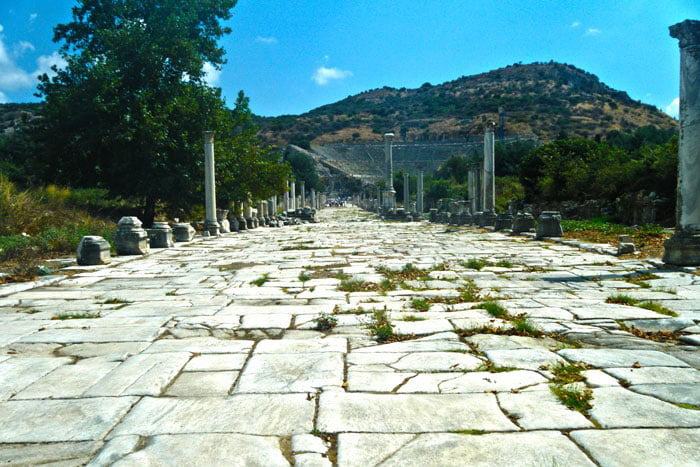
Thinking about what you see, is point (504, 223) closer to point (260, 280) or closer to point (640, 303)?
point (260, 280)

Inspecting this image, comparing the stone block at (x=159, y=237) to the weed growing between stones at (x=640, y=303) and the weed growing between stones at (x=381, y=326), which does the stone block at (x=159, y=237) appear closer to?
the weed growing between stones at (x=381, y=326)

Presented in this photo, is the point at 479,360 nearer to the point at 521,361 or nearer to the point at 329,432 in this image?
the point at 521,361

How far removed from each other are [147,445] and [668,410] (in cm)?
248

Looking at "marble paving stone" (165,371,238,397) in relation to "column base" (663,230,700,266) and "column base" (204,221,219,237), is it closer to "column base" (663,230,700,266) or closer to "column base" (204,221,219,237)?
"column base" (663,230,700,266)

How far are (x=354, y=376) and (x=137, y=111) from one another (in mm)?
16307

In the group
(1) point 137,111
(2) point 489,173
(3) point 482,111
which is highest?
(3) point 482,111

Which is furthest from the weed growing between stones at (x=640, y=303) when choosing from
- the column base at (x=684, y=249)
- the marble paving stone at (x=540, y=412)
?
the column base at (x=684, y=249)

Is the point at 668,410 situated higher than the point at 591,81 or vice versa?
the point at 591,81

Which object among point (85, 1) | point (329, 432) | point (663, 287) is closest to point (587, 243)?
point (663, 287)

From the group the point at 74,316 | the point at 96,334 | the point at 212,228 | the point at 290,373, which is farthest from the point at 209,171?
the point at 290,373

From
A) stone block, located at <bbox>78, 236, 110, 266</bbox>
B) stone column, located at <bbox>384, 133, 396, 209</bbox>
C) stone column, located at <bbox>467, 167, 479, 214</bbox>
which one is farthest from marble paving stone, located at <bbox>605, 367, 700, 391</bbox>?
stone column, located at <bbox>384, 133, 396, 209</bbox>

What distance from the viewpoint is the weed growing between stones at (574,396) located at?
2602mm

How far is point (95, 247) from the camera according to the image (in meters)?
9.09

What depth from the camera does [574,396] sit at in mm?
2695
